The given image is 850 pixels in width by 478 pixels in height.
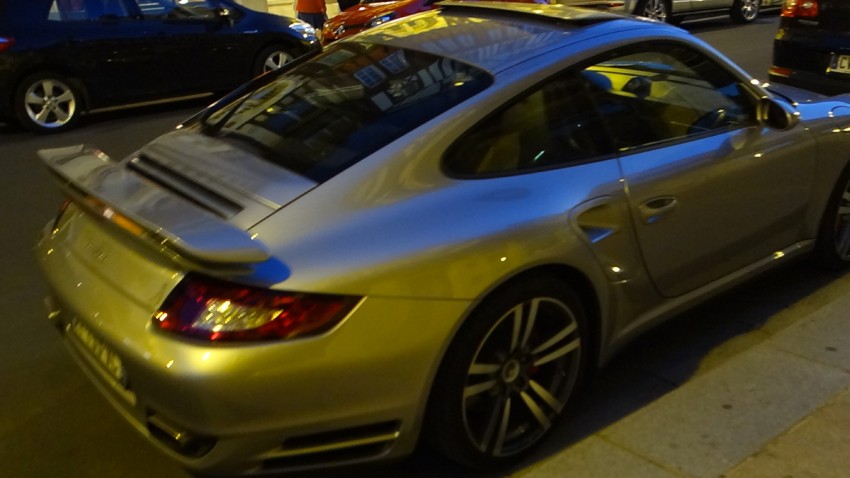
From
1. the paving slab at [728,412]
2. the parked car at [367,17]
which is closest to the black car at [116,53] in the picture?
the parked car at [367,17]

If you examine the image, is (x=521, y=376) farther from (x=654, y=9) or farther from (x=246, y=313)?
(x=654, y=9)

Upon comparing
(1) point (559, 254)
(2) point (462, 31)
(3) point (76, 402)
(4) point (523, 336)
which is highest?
(2) point (462, 31)

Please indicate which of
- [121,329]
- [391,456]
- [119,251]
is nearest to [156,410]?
[121,329]

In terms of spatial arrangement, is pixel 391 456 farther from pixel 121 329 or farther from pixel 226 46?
pixel 226 46

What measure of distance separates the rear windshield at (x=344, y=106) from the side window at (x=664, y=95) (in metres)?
0.62

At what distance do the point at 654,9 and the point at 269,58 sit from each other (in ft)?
25.5

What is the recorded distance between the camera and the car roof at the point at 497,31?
3551 mm

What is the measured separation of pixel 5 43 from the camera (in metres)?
9.12

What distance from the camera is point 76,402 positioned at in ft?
12.4

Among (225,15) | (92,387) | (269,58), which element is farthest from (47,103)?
(92,387)

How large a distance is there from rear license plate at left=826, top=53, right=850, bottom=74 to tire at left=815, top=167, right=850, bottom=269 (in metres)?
2.96

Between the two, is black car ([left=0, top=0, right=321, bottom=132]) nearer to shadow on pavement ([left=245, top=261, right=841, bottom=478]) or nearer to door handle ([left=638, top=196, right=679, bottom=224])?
shadow on pavement ([left=245, top=261, right=841, bottom=478])

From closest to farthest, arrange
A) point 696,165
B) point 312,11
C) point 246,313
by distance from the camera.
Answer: point 246,313, point 696,165, point 312,11

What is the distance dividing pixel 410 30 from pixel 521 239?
138cm
